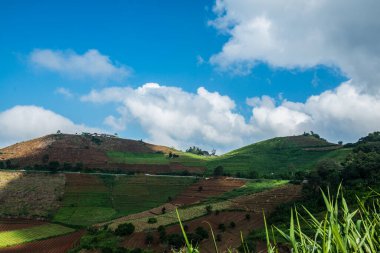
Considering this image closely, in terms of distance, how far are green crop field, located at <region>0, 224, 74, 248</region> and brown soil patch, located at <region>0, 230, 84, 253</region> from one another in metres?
2.54

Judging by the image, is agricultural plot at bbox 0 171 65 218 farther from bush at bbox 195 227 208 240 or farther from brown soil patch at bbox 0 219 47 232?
Result: bush at bbox 195 227 208 240

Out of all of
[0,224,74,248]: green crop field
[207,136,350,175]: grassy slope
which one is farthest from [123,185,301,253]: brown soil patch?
[207,136,350,175]: grassy slope

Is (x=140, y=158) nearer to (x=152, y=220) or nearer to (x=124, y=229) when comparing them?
(x=152, y=220)

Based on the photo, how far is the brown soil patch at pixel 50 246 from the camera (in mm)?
75688

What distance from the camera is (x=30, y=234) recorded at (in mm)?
86938

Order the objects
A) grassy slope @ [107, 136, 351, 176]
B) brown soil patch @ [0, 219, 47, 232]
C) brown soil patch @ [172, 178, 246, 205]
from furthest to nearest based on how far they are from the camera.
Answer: grassy slope @ [107, 136, 351, 176], brown soil patch @ [172, 178, 246, 205], brown soil patch @ [0, 219, 47, 232]

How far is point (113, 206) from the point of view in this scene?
111938 millimetres

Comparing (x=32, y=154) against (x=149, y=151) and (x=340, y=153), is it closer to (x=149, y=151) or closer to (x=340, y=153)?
(x=149, y=151)

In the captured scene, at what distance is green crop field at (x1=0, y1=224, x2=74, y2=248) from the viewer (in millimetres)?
82125

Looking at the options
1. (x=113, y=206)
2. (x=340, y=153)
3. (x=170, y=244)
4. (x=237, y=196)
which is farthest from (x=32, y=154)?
(x=340, y=153)

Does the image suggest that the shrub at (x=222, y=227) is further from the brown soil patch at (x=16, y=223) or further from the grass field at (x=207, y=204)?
the brown soil patch at (x=16, y=223)

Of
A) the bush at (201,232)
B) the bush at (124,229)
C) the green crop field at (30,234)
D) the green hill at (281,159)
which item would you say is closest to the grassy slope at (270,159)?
the green hill at (281,159)

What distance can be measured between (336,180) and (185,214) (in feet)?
108

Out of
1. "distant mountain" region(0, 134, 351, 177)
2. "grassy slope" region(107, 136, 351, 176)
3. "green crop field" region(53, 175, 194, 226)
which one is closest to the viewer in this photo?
"green crop field" region(53, 175, 194, 226)
